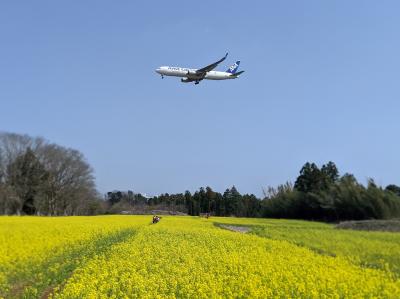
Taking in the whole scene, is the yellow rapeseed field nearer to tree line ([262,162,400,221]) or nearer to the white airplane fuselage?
the white airplane fuselage

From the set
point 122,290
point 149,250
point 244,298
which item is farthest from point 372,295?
point 149,250

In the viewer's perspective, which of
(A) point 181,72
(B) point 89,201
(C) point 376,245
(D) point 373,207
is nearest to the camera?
(C) point 376,245

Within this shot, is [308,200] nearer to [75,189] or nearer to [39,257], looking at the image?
[75,189]

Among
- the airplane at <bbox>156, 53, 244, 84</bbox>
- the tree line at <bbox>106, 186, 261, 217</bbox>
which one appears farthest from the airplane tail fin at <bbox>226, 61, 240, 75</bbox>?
the tree line at <bbox>106, 186, 261, 217</bbox>

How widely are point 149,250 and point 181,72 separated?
27620mm

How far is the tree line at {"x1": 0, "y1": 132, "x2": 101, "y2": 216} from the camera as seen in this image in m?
75.3

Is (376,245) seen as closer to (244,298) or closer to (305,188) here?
(244,298)

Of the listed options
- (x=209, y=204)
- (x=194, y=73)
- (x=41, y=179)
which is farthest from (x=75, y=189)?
(x=194, y=73)

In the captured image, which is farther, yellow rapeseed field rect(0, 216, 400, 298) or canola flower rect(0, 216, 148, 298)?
canola flower rect(0, 216, 148, 298)

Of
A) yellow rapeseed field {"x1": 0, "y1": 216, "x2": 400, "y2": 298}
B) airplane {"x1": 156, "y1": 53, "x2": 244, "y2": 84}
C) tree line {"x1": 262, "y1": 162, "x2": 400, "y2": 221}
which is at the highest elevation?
airplane {"x1": 156, "y1": 53, "x2": 244, "y2": 84}

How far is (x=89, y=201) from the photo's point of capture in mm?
91562

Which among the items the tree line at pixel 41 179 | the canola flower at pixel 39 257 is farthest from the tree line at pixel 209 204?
the canola flower at pixel 39 257

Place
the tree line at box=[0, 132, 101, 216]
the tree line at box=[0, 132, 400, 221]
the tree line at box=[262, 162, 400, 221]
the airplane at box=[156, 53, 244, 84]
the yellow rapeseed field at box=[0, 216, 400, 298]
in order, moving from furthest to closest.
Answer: the tree line at box=[0, 132, 101, 216] < the tree line at box=[0, 132, 400, 221] < the tree line at box=[262, 162, 400, 221] < the airplane at box=[156, 53, 244, 84] < the yellow rapeseed field at box=[0, 216, 400, 298]

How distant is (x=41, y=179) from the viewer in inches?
3088
